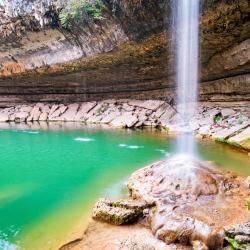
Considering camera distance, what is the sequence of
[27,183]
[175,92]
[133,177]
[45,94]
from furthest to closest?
[45,94] < [175,92] < [27,183] < [133,177]

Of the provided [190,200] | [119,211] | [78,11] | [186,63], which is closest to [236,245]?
[190,200]

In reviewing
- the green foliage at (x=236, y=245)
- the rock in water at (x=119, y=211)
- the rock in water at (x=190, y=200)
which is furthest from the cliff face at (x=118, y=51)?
the green foliage at (x=236, y=245)

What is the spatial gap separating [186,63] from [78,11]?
5.12 metres

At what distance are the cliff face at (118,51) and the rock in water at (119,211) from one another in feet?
26.3

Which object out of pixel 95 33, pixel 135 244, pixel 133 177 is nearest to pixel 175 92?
pixel 95 33

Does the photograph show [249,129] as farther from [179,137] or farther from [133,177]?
[133,177]

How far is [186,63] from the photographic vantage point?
52.2 feet

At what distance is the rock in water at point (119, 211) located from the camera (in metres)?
6.62

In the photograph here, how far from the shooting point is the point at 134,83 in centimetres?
1964

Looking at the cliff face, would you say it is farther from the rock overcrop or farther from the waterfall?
the rock overcrop

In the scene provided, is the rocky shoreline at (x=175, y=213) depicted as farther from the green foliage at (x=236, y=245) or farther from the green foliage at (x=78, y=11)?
the green foliage at (x=78, y=11)

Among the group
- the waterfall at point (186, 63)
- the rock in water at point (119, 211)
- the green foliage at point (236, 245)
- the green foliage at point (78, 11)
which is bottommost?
the green foliage at point (236, 245)

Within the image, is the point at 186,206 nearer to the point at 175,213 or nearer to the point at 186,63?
the point at 175,213

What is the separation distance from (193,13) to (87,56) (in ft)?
20.3
